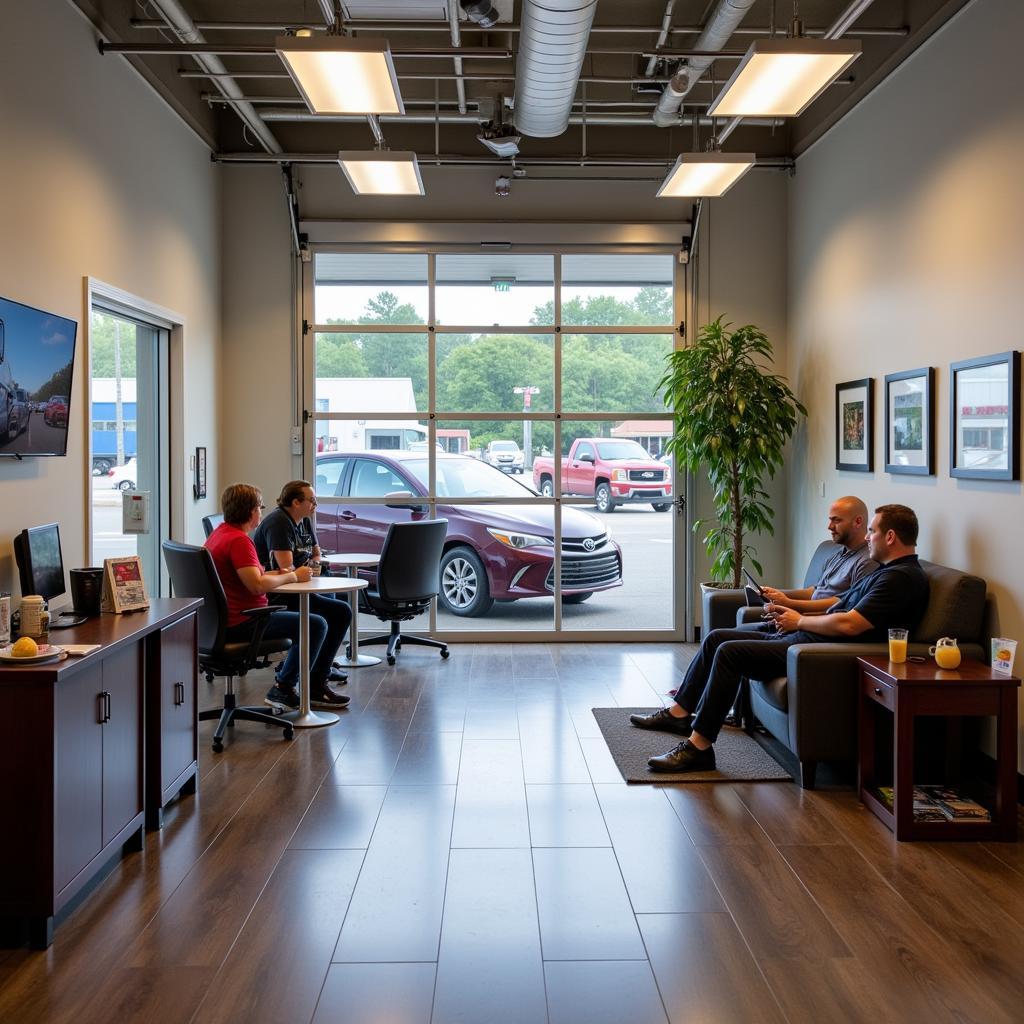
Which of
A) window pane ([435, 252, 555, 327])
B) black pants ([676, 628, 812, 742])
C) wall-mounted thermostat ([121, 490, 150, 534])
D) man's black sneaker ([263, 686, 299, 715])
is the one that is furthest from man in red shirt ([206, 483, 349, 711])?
window pane ([435, 252, 555, 327])

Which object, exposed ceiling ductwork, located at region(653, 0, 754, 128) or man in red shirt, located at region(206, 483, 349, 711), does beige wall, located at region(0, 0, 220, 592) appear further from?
exposed ceiling ductwork, located at region(653, 0, 754, 128)

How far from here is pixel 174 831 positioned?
12.0 ft

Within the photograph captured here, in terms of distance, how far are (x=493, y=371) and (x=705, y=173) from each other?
240 cm

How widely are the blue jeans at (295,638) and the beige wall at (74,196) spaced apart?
0.84 metres

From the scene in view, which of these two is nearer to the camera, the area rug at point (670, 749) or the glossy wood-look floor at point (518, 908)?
the glossy wood-look floor at point (518, 908)

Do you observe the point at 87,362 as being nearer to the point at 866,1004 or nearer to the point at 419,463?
the point at 419,463

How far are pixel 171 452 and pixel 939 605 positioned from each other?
14.7ft

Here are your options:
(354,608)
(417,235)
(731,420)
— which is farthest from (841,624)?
(417,235)

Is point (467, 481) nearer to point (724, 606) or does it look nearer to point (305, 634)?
point (724, 606)

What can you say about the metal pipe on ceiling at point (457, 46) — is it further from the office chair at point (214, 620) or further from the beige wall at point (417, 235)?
the office chair at point (214, 620)

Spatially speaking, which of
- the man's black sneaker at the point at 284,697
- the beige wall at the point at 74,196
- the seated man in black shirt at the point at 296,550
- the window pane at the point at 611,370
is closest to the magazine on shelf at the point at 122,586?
the beige wall at the point at 74,196

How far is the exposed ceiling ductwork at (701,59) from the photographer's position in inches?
191

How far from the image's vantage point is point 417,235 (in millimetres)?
7406

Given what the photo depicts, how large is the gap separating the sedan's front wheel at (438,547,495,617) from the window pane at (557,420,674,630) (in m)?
0.61
